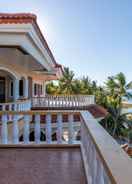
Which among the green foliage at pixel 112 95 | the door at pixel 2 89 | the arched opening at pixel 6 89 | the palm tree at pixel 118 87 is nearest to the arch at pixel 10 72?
the arched opening at pixel 6 89

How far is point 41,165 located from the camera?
11.6 feet

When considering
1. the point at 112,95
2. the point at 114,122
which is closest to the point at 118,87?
the point at 112,95

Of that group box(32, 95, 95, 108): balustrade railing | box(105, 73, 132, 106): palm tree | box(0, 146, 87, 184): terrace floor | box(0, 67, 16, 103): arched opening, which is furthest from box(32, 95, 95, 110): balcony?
box(105, 73, 132, 106): palm tree

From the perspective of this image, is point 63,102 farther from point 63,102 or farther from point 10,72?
point 10,72

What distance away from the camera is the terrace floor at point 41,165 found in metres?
3.03

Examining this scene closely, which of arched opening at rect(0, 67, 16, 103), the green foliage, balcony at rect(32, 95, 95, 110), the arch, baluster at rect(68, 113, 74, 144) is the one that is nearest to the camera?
baluster at rect(68, 113, 74, 144)

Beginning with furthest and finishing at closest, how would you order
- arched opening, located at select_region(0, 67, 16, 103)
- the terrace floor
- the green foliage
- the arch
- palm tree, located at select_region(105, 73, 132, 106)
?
palm tree, located at select_region(105, 73, 132, 106) < the green foliage < arched opening, located at select_region(0, 67, 16, 103) < the arch < the terrace floor

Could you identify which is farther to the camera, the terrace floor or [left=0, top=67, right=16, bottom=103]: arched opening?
[left=0, top=67, right=16, bottom=103]: arched opening

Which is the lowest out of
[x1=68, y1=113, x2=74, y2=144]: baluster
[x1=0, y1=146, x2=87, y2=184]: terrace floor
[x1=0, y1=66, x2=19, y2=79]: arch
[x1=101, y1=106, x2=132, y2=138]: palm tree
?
[x1=101, y1=106, x2=132, y2=138]: palm tree

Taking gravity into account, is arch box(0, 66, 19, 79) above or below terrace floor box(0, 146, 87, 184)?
above

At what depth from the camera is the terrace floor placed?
3029mm

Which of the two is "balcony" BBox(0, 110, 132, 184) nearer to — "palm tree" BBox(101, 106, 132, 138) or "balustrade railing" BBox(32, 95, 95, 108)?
"balustrade railing" BBox(32, 95, 95, 108)

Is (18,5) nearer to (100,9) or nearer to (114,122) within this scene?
(100,9)

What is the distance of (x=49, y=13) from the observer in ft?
40.3
